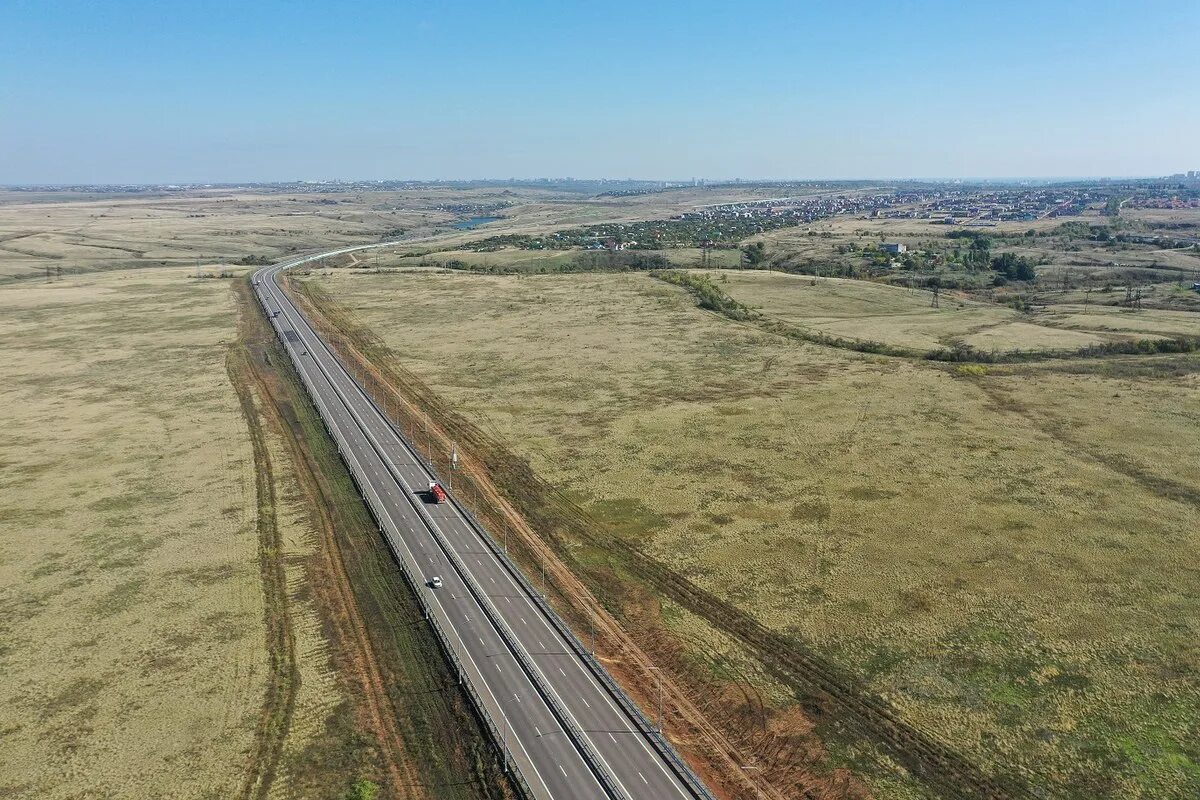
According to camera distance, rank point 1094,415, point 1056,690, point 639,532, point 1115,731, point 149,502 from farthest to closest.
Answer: point 1094,415 → point 149,502 → point 639,532 → point 1056,690 → point 1115,731

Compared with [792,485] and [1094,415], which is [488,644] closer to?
[792,485]

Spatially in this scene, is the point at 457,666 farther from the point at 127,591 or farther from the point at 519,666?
the point at 127,591

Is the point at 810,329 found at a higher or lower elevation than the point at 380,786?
higher

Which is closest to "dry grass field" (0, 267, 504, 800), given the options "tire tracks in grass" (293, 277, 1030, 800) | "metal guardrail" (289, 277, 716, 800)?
"metal guardrail" (289, 277, 716, 800)

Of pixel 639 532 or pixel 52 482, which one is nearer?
pixel 639 532

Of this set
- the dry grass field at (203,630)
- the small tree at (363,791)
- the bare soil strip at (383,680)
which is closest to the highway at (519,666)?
the bare soil strip at (383,680)

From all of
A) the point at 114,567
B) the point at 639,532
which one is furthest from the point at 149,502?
the point at 639,532

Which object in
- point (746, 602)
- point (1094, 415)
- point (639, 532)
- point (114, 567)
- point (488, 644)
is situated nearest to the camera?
point (488, 644)
